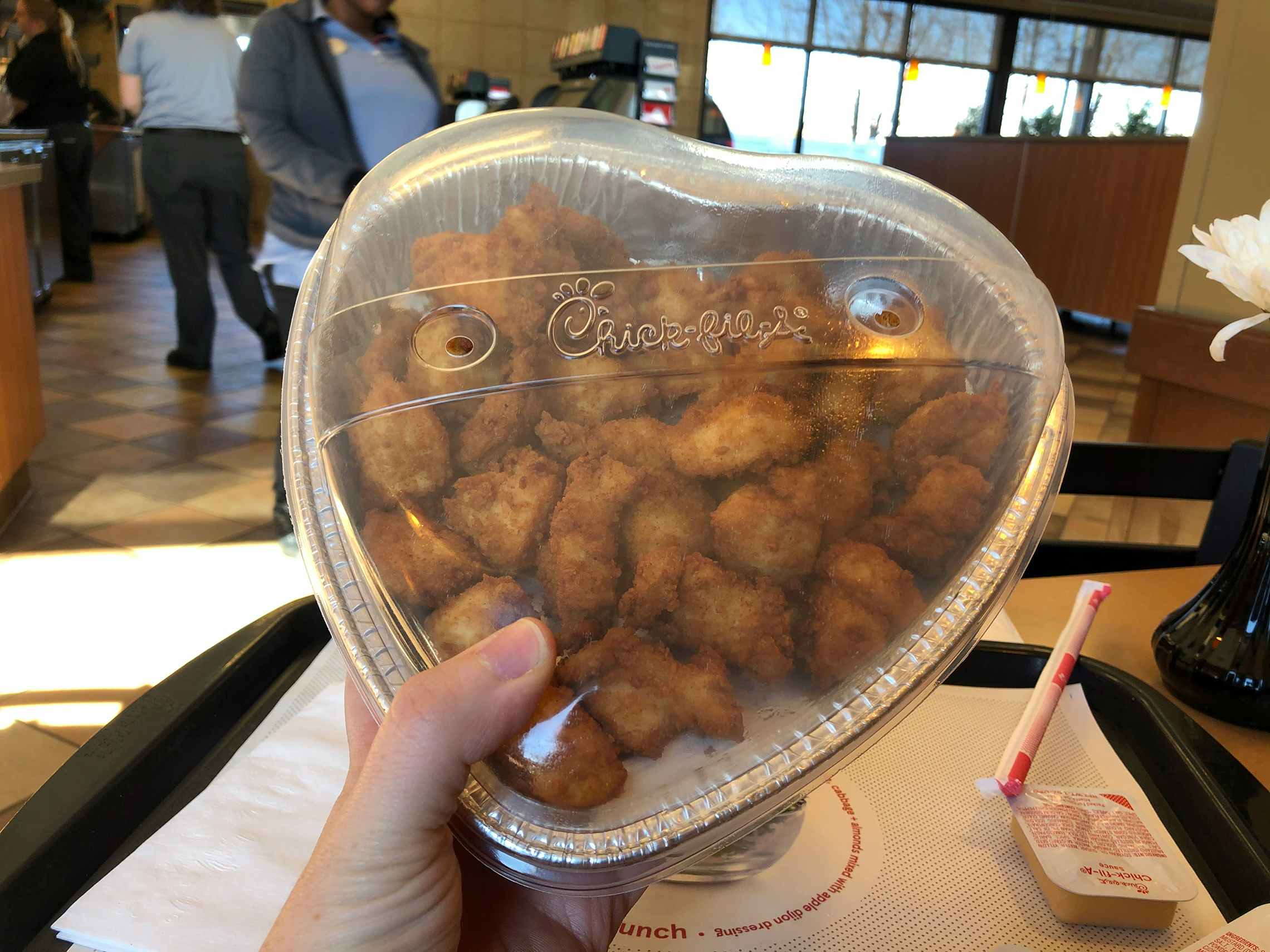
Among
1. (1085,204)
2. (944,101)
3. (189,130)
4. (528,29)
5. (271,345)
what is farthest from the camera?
(944,101)

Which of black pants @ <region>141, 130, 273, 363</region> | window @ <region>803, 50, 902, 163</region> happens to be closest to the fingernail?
black pants @ <region>141, 130, 273, 363</region>

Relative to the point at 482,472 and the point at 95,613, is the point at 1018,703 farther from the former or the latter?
the point at 95,613

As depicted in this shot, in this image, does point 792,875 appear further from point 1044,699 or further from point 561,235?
point 561,235

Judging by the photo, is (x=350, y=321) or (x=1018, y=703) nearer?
(x=350, y=321)

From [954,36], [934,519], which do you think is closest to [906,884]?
[934,519]

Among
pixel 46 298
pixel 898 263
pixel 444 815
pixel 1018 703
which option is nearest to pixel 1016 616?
pixel 1018 703

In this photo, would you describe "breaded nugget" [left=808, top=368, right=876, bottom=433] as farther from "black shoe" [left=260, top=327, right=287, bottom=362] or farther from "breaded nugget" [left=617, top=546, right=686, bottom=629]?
"black shoe" [left=260, top=327, right=287, bottom=362]

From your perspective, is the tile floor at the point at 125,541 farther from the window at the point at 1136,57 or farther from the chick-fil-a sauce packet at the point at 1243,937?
the window at the point at 1136,57
